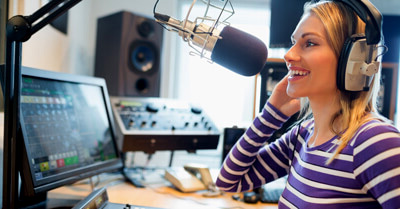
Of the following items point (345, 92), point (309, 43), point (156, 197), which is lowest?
point (156, 197)

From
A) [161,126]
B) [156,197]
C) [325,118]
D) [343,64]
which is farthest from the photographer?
[161,126]

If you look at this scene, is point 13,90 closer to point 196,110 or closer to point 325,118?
point 325,118

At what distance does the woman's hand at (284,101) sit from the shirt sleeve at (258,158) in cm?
2

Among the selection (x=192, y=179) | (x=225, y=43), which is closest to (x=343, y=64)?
(x=225, y=43)

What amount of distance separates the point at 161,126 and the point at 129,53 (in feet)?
1.87

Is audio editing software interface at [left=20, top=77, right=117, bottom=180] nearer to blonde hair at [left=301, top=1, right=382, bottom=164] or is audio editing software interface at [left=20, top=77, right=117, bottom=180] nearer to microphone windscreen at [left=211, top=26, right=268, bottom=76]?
microphone windscreen at [left=211, top=26, right=268, bottom=76]

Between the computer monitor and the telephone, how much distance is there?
0.73ft

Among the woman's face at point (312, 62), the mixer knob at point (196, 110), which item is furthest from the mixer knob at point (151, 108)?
the woman's face at point (312, 62)

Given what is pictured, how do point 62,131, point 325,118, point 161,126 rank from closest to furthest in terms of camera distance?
point 325,118, point 62,131, point 161,126

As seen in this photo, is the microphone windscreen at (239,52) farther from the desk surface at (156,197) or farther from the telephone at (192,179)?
the telephone at (192,179)

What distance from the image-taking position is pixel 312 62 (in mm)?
741

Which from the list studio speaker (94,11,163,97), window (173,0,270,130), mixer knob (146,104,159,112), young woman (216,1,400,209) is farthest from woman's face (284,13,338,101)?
window (173,0,270,130)

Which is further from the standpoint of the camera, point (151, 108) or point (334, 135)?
point (151, 108)

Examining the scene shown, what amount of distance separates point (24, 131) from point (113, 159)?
0.44 m
